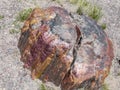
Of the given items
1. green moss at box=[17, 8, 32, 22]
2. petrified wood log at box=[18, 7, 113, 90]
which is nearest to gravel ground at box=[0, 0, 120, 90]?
green moss at box=[17, 8, 32, 22]

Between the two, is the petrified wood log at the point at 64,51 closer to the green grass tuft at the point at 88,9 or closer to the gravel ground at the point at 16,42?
the gravel ground at the point at 16,42

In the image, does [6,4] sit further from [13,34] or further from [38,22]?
[38,22]

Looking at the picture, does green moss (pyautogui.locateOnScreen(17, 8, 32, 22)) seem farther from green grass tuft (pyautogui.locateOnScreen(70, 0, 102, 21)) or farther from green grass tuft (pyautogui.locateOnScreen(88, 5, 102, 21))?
green grass tuft (pyautogui.locateOnScreen(88, 5, 102, 21))

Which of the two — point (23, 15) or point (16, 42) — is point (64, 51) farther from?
point (23, 15)

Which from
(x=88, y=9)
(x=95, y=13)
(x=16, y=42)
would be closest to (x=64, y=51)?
(x=16, y=42)

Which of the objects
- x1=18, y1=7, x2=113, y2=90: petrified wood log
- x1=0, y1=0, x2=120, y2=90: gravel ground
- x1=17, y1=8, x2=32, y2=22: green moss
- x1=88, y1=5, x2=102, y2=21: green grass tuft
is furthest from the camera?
x1=88, y1=5, x2=102, y2=21: green grass tuft

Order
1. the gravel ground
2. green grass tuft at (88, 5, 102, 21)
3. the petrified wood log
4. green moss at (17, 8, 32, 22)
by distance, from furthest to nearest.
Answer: green grass tuft at (88, 5, 102, 21) → green moss at (17, 8, 32, 22) → the gravel ground → the petrified wood log

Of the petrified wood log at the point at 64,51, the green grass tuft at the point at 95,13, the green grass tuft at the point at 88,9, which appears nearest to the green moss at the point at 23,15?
the petrified wood log at the point at 64,51
